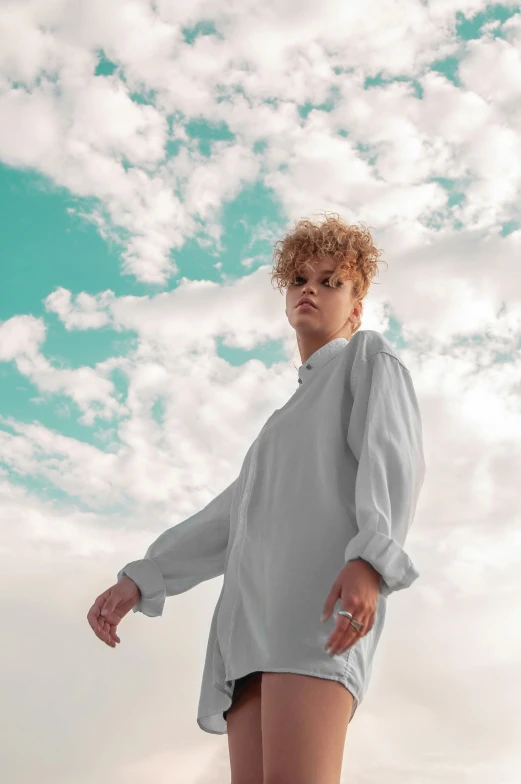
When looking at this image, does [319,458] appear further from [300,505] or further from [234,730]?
[234,730]

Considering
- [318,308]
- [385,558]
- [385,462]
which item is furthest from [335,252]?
[385,558]

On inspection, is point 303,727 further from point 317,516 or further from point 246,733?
point 317,516

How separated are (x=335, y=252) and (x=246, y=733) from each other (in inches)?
73.5

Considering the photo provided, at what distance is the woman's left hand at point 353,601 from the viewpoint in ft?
6.31

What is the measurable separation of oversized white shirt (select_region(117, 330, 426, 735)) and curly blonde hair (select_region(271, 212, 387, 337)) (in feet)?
1.48

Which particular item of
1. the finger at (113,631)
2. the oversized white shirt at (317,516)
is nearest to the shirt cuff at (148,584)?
the finger at (113,631)

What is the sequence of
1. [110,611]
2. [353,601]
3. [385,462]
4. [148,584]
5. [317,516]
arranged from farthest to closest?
[148,584] < [110,611] < [317,516] < [385,462] < [353,601]

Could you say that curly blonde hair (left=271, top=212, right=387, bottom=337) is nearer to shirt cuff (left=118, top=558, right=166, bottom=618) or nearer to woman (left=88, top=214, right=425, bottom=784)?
woman (left=88, top=214, right=425, bottom=784)

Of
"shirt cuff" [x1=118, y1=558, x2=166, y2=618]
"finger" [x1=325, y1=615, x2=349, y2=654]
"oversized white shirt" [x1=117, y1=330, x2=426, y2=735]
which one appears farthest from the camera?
"shirt cuff" [x1=118, y1=558, x2=166, y2=618]

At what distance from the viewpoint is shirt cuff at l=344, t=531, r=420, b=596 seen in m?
1.96

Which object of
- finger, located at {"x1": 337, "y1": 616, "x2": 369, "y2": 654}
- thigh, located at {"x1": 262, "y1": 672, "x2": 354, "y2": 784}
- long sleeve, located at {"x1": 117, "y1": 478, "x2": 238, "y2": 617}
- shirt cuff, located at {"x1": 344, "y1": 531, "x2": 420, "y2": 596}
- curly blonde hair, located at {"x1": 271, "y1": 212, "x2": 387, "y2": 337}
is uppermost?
curly blonde hair, located at {"x1": 271, "y1": 212, "x2": 387, "y2": 337}

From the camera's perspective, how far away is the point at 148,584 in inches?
116

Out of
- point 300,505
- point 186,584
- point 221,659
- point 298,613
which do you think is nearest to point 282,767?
point 298,613

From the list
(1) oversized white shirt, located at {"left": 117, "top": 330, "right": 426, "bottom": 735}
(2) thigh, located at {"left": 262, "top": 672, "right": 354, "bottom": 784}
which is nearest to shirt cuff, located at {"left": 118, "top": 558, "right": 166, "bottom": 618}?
(1) oversized white shirt, located at {"left": 117, "top": 330, "right": 426, "bottom": 735}
